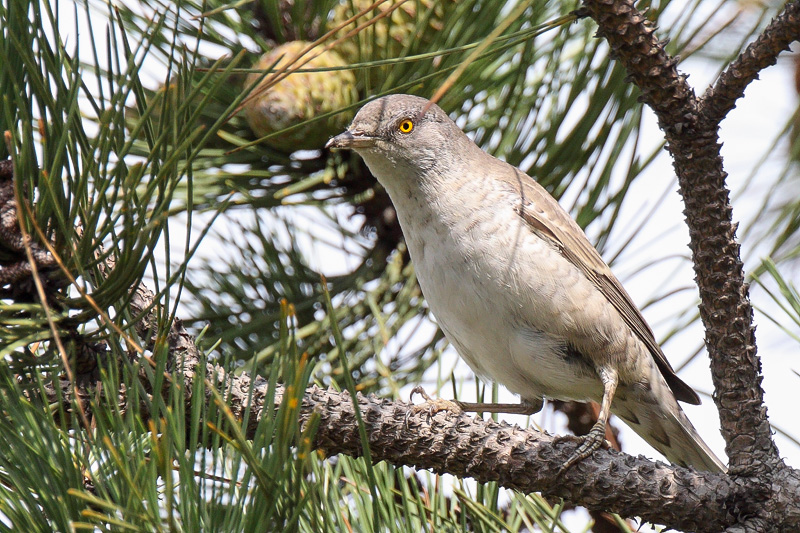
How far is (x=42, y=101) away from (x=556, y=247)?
8.36ft

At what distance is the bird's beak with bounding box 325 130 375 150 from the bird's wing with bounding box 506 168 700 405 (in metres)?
0.67

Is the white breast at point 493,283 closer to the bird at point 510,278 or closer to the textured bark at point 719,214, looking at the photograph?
the bird at point 510,278

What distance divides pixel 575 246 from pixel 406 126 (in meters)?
1.00

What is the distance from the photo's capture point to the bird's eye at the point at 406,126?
391cm

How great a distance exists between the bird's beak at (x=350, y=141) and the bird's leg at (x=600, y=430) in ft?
4.84

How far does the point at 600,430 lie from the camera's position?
2.97 meters

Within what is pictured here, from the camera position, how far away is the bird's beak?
3.24 m

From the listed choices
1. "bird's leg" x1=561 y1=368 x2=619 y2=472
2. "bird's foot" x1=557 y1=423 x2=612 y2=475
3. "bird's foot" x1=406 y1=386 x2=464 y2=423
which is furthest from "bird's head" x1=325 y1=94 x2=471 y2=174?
"bird's foot" x1=557 y1=423 x2=612 y2=475

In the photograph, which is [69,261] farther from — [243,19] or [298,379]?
[243,19]

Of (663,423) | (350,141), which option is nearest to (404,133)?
(350,141)

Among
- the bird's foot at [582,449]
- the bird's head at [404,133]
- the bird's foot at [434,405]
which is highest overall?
the bird's head at [404,133]

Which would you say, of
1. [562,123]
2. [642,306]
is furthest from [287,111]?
[642,306]

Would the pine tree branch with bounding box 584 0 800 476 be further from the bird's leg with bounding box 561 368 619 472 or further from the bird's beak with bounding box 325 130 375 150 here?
the bird's beak with bounding box 325 130 375 150

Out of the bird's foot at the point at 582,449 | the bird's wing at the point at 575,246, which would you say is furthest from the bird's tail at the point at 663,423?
the bird's foot at the point at 582,449
